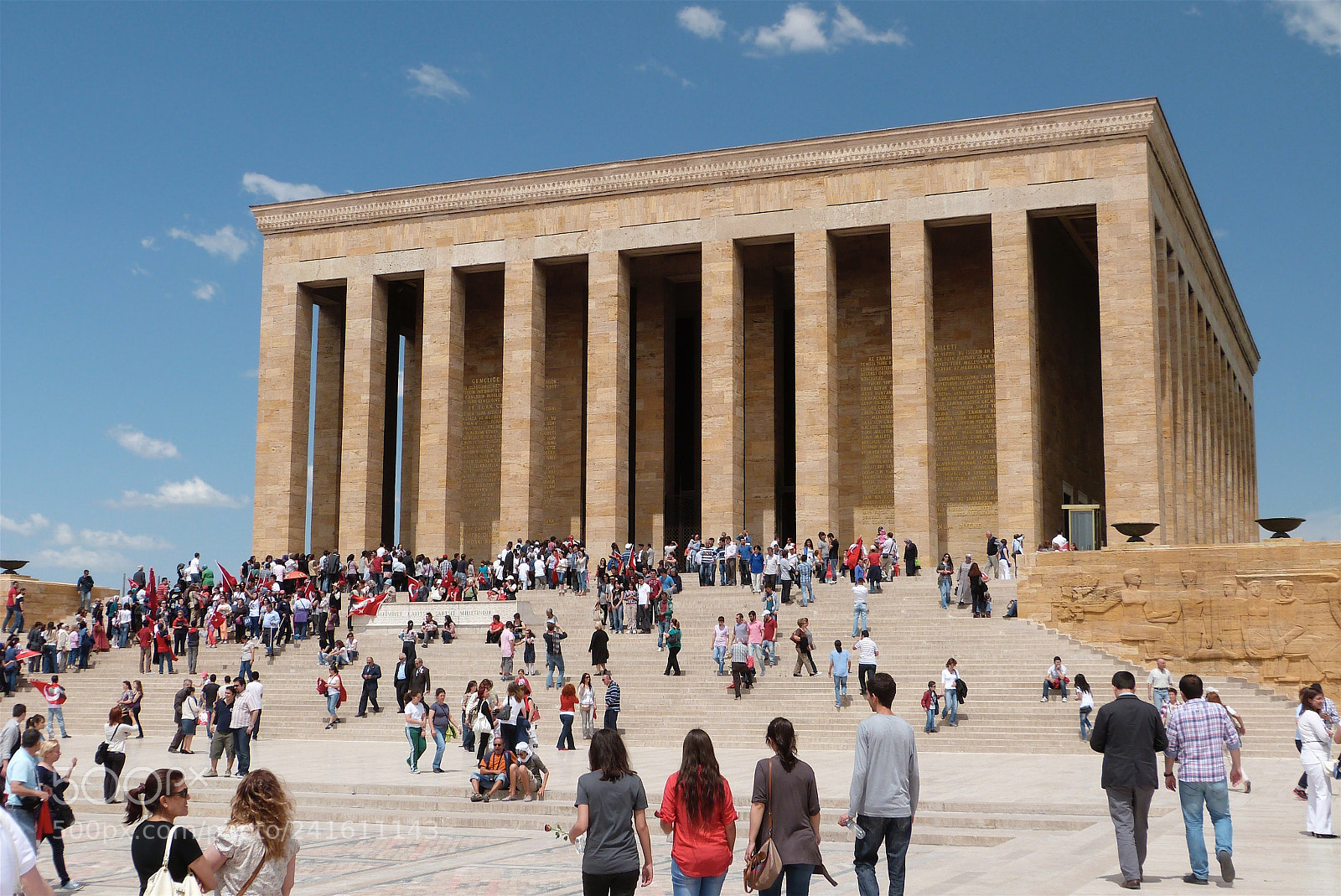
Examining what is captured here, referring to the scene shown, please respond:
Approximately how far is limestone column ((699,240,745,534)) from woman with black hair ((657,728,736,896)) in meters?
27.0

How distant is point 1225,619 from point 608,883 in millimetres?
18342

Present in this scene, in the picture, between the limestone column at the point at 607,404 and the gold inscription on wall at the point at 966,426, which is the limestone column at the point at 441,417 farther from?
the gold inscription on wall at the point at 966,426

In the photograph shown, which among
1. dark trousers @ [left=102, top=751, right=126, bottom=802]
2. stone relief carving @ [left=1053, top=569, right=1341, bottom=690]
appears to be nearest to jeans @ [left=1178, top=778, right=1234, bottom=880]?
dark trousers @ [left=102, top=751, right=126, bottom=802]

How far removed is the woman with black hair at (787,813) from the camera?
5984 millimetres

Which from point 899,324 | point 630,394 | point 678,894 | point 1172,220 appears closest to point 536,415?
point 630,394

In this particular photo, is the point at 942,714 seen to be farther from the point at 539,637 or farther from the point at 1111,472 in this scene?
the point at 1111,472

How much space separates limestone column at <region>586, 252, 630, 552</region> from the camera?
112 ft

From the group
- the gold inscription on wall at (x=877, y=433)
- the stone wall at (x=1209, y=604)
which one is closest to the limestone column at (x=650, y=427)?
the gold inscription on wall at (x=877, y=433)

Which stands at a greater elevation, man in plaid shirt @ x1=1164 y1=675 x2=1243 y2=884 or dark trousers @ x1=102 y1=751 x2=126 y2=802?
man in plaid shirt @ x1=1164 y1=675 x2=1243 y2=884

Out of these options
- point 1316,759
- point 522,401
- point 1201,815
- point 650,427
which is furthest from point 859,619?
point 650,427

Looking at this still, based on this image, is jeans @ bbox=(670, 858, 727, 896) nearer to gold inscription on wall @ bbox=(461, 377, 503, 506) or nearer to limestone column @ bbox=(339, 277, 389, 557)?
limestone column @ bbox=(339, 277, 389, 557)

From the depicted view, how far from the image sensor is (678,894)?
5820 millimetres

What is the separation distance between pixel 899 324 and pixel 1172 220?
28.5 feet

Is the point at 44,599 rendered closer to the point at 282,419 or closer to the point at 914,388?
the point at 282,419
